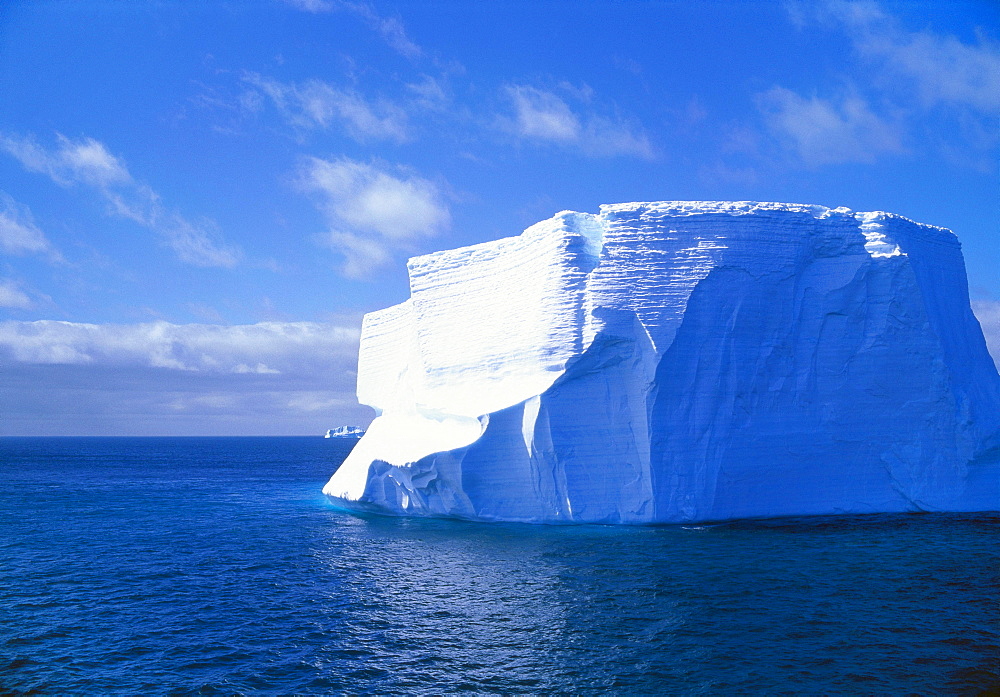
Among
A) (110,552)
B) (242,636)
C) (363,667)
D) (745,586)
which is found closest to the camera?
(363,667)

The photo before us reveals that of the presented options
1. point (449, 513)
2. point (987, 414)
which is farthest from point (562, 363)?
point (987, 414)

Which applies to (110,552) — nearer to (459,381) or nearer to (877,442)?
(459,381)

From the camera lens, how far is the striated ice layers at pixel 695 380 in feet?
58.3

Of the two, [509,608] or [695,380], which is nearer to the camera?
[509,608]

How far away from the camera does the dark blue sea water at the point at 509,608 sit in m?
8.65

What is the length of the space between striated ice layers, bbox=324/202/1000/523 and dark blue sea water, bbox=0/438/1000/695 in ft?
3.67

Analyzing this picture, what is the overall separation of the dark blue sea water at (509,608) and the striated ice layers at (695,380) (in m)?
1.12

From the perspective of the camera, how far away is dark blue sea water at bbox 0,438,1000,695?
340 inches

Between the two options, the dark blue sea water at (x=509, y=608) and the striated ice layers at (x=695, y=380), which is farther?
the striated ice layers at (x=695, y=380)

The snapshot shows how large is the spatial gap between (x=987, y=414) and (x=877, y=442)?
13.2 feet

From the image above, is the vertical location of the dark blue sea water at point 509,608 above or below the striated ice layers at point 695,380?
below

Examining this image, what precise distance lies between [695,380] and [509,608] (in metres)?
9.31

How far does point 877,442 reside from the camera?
19.1 m

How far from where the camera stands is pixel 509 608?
11000 mm
